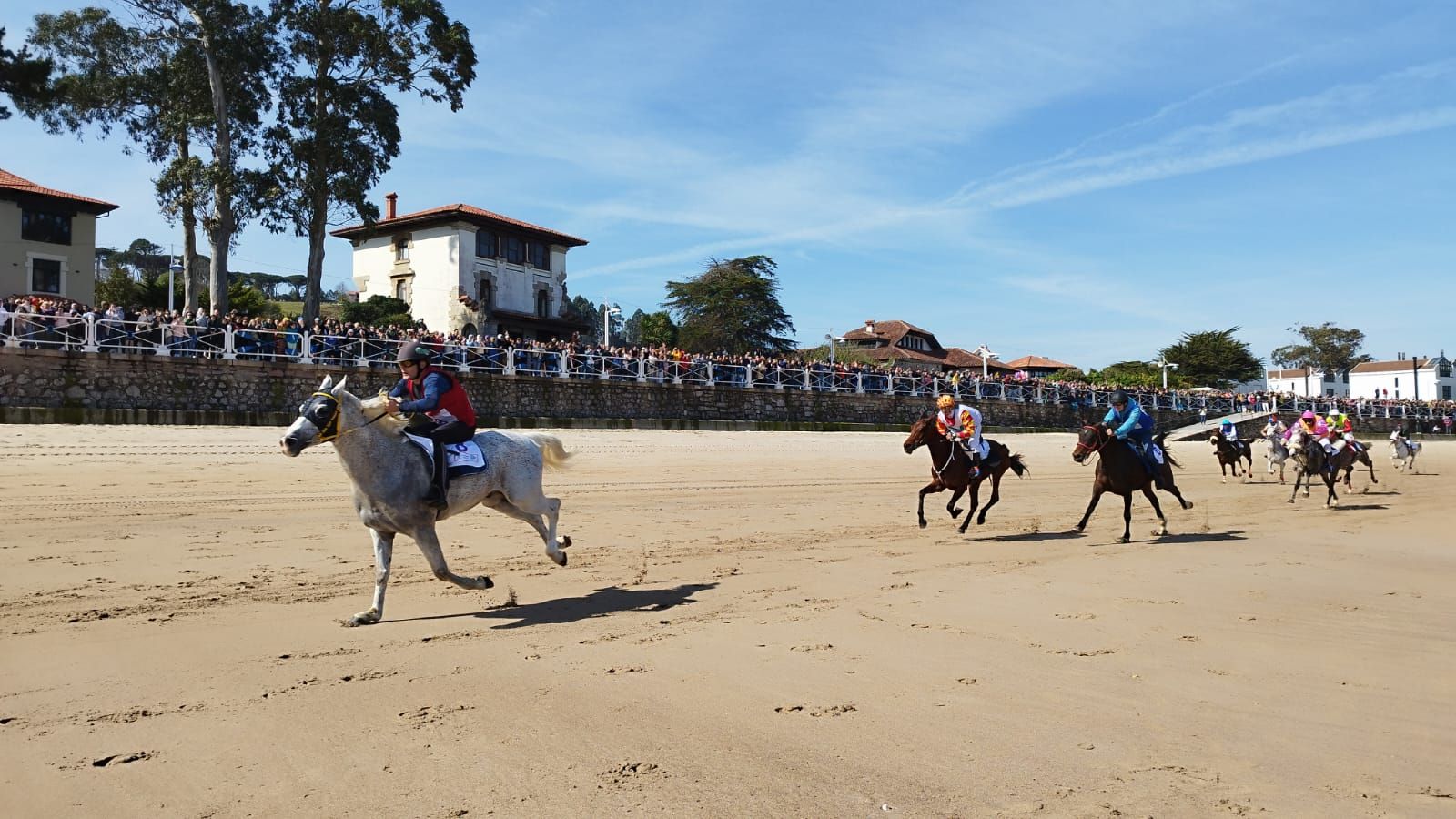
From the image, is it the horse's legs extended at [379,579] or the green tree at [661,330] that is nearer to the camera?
the horse's legs extended at [379,579]

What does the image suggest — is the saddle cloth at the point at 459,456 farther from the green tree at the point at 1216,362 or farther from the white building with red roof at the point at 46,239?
the green tree at the point at 1216,362

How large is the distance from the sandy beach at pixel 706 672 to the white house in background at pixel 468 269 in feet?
A: 126

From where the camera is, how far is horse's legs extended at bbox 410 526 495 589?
22.0ft

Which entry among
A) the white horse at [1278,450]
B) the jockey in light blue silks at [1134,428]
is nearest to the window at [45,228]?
the jockey in light blue silks at [1134,428]

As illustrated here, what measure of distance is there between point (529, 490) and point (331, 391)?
201cm

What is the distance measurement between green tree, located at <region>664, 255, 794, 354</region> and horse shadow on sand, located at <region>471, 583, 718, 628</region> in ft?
177

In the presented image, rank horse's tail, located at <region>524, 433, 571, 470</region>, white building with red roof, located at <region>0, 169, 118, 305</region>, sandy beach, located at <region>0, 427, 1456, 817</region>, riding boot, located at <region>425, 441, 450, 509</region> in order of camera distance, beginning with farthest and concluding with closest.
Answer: white building with red roof, located at <region>0, 169, 118, 305</region>
horse's tail, located at <region>524, 433, 571, 470</region>
riding boot, located at <region>425, 441, 450, 509</region>
sandy beach, located at <region>0, 427, 1456, 817</region>

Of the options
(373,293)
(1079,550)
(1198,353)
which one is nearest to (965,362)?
(1198,353)

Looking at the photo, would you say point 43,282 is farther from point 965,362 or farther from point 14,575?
point 965,362

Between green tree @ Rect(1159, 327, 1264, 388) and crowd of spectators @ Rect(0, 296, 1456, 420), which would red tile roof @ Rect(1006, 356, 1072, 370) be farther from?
crowd of spectators @ Rect(0, 296, 1456, 420)

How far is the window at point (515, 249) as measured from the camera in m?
51.0

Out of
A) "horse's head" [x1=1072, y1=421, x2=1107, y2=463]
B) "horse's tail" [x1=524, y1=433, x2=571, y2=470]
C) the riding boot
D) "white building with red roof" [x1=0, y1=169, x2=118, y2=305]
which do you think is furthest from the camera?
"white building with red roof" [x1=0, y1=169, x2=118, y2=305]

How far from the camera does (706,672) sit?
5254 millimetres

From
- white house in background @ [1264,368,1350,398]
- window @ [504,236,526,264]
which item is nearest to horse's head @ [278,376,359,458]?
window @ [504,236,526,264]
